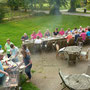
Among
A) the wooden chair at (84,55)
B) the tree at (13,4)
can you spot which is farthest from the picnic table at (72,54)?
the tree at (13,4)

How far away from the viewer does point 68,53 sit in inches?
296

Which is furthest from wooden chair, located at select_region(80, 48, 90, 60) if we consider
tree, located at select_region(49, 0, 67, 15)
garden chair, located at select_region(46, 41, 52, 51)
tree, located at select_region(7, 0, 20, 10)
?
tree, located at select_region(49, 0, 67, 15)

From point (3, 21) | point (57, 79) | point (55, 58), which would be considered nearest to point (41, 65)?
point (55, 58)

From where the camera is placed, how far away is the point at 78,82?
16.6 ft

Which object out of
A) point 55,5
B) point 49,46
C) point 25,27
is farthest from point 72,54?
point 55,5

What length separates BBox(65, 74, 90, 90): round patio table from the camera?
15.9ft

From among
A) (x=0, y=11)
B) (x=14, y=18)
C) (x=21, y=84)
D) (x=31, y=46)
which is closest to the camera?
(x=21, y=84)

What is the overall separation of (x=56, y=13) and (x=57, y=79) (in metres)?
21.1

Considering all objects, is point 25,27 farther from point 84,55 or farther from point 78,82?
point 78,82

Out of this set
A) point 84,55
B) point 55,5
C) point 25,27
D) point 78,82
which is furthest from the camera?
point 55,5

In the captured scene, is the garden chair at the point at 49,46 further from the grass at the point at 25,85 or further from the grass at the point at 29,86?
the grass at the point at 29,86

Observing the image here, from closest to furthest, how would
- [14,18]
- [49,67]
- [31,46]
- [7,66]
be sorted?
[7,66]
[49,67]
[31,46]
[14,18]

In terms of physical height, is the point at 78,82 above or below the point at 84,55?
above

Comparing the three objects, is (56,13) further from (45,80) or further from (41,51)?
(45,80)
